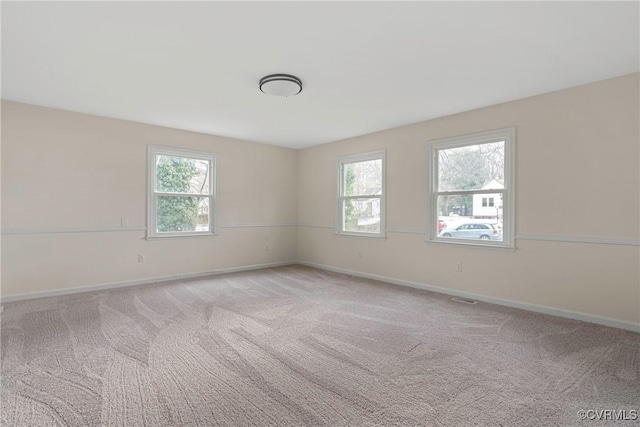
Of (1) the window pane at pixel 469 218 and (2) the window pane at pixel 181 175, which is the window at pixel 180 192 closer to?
(2) the window pane at pixel 181 175

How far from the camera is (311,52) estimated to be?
103 inches

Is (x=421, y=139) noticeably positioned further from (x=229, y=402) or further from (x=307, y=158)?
(x=229, y=402)

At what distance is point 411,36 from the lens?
7.77ft

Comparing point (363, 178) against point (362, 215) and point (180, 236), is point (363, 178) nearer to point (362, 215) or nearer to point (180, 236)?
point (362, 215)

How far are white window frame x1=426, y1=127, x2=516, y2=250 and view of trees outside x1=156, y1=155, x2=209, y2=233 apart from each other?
3.82 meters

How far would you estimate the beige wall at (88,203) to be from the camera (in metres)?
3.84

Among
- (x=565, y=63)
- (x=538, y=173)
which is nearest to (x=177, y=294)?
(x=538, y=173)

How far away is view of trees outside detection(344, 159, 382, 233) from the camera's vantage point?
211 inches

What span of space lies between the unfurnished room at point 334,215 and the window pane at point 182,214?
4 centimetres

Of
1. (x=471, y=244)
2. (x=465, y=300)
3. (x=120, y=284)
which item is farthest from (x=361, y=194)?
(x=120, y=284)

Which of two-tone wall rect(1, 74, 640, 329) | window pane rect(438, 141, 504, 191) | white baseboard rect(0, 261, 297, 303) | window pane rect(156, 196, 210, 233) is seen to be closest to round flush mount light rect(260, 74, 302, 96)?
two-tone wall rect(1, 74, 640, 329)

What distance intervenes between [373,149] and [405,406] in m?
4.16

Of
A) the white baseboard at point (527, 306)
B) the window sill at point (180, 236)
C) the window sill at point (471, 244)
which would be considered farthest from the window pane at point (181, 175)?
the window sill at point (471, 244)

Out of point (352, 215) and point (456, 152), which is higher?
point (456, 152)
